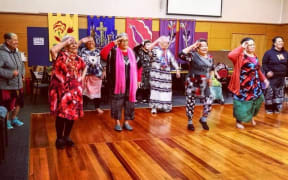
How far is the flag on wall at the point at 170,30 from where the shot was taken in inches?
333

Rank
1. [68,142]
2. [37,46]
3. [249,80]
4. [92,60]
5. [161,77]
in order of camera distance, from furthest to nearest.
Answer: [37,46], [161,77], [92,60], [249,80], [68,142]

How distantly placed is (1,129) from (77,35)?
5564 mm

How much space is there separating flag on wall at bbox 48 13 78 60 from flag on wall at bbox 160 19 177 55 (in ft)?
7.91

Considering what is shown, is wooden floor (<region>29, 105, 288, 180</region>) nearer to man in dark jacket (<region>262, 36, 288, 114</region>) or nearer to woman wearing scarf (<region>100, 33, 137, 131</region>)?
woman wearing scarf (<region>100, 33, 137, 131</region>)

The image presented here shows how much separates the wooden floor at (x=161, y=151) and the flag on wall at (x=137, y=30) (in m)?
3.66

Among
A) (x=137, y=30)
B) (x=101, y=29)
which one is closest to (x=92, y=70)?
(x=101, y=29)

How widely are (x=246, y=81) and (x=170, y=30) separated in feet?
14.6

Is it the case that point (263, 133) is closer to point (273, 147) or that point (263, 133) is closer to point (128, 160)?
point (273, 147)

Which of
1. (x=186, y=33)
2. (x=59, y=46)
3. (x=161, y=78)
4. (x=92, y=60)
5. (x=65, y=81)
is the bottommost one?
(x=161, y=78)

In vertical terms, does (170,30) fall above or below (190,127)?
above

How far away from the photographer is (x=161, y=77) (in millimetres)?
5527

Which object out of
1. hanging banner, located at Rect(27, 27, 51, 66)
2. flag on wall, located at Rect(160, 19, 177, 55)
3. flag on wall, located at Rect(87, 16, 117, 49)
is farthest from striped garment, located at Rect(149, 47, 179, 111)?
hanging banner, located at Rect(27, 27, 51, 66)

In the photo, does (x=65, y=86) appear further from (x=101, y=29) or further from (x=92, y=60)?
(x=101, y=29)

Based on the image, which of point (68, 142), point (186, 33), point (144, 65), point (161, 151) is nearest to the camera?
point (161, 151)
